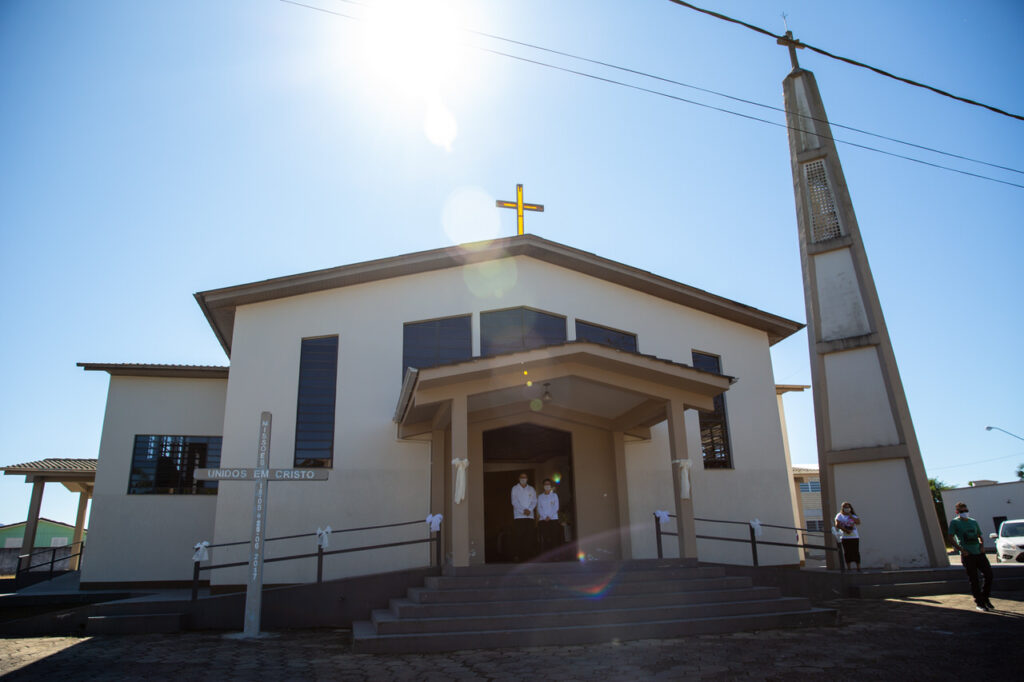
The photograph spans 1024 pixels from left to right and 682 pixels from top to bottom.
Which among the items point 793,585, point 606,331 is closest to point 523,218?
point 606,331

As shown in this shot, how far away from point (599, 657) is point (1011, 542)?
19.6m

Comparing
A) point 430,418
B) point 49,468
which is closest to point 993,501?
point 430,418

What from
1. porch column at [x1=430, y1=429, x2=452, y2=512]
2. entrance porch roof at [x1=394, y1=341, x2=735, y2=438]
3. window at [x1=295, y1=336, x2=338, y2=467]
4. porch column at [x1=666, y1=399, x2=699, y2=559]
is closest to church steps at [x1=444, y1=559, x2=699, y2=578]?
porch column at [x1=666, y1=399, x2=699, y2=559]

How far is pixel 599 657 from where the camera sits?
21.9ft

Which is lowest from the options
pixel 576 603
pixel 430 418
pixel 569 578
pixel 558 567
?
pixel 576 603

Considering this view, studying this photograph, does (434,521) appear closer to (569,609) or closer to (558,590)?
(558,590)

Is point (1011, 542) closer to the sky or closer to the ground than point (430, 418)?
closer to the ground

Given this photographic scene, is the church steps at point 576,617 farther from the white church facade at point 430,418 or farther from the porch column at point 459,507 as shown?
the white church facade at point 430,418

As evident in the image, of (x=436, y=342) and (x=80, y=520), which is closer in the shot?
(x=436, y=342)

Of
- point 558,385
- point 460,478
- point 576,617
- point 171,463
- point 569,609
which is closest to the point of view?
point 576,617

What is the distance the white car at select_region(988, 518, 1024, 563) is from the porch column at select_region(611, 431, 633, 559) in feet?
47.6


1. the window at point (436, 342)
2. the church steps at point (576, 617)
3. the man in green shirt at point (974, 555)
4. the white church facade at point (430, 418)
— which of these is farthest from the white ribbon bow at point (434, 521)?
the man in green shirt at point (974, 555)

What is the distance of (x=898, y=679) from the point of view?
5426 mm

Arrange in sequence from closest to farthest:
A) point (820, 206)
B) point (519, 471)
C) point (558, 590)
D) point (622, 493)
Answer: point (558, 590)
point (622, 493)
point (820, 206)
point (519, 471)
